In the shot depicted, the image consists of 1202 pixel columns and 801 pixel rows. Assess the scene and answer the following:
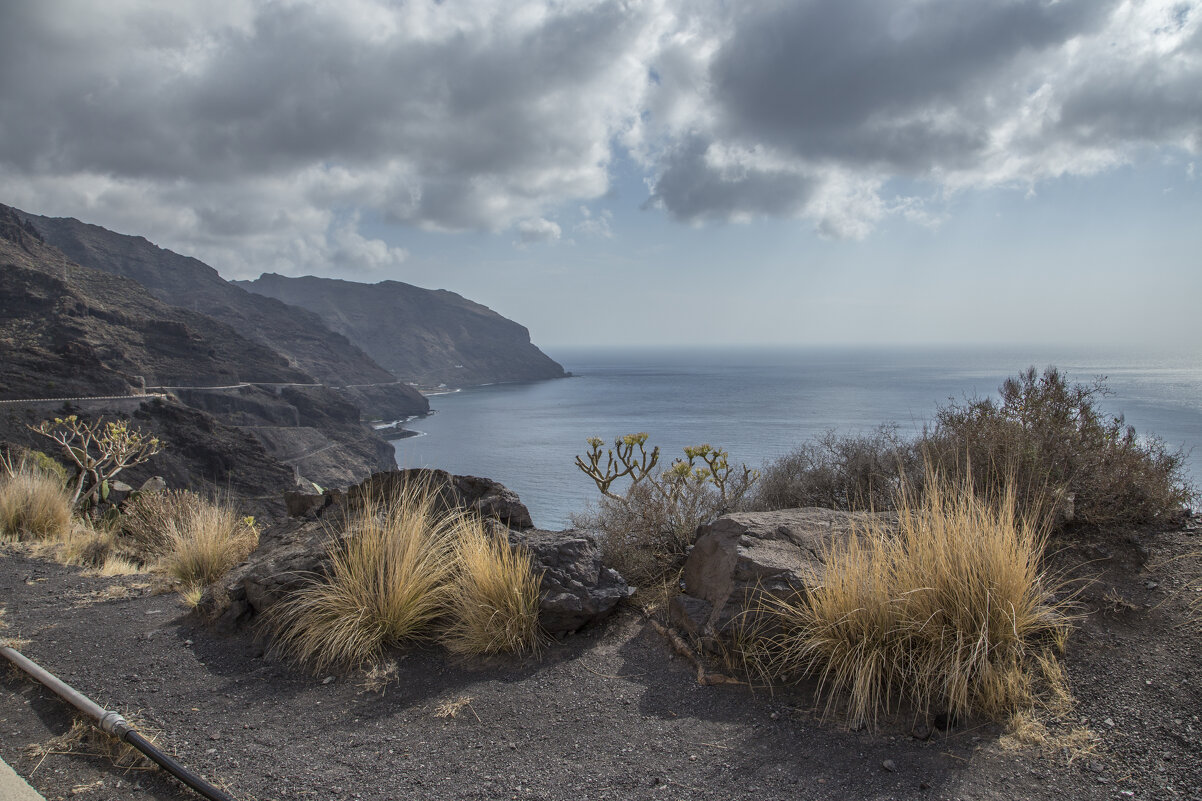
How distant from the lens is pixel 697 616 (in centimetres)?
396

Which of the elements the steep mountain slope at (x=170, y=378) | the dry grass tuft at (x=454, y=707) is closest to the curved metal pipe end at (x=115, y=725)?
the dry grass tuft at (x=454, y=707)

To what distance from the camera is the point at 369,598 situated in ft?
14.1

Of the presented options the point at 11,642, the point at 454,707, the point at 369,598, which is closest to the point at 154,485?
the point at 11,642

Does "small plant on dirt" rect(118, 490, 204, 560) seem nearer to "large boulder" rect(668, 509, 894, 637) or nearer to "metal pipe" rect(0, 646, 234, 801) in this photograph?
"metal pipe" rect(0, 646, 234, 801)

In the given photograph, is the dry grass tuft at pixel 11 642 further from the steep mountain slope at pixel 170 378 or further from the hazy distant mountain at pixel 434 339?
the hazy distant mountain at pixel 434 339

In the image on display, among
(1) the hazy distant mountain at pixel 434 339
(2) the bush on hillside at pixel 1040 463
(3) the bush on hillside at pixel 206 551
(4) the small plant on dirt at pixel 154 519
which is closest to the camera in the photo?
(2) the bush on hillside at pixel 1040 463

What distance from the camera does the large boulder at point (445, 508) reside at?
4250mm

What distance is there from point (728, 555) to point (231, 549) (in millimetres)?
5009

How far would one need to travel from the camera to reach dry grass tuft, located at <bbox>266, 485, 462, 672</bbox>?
13.5 ft

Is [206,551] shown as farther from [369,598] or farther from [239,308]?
[239,308]

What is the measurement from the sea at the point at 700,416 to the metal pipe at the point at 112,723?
14023 mm

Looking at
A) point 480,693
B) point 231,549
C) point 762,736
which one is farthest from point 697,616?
point 231,549

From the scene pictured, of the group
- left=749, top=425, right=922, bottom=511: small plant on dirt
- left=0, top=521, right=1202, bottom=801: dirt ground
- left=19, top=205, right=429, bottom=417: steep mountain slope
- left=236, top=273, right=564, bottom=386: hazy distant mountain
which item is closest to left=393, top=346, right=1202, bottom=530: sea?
left=19, top=205, right=429, bottom=417: steep mountain slope

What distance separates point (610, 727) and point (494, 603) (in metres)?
1.26
